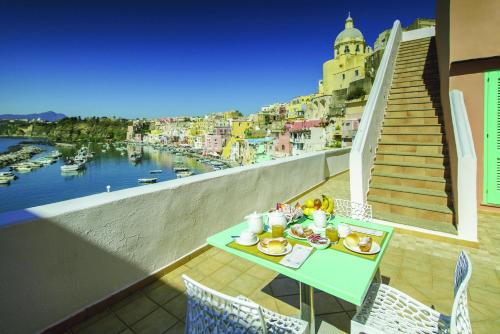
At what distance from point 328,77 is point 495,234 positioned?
45465 millimetres

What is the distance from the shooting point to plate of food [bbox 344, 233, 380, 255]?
5.25 feet

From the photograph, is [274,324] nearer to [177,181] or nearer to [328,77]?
[177,181]

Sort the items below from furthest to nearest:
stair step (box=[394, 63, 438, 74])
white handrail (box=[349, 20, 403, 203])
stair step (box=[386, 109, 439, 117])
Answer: stair step (box=[394, 63, 438, 74])
stair step (box=[386, 109, 439, 117])
white handrail (box=[349, 20, 403, 203])

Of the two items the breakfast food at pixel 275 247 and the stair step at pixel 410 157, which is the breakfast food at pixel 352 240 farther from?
the stair step at pixel 410 157

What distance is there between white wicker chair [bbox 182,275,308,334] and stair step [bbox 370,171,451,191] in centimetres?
437

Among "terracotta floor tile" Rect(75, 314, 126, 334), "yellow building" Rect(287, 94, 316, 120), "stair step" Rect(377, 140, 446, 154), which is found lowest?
"terracotta floor tile" Rect(75, 314, 126, 334)

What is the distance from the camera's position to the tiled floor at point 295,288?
81.3 inches

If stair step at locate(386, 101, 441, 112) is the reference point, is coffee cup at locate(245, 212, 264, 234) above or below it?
below

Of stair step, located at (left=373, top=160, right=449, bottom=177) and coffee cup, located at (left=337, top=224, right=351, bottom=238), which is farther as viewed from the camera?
stair step, located at (left=373, top=160, right=449, bottom=177)

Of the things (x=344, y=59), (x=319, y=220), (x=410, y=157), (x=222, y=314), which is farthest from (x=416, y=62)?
(x=344, y=59)

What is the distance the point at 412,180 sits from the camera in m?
4.63

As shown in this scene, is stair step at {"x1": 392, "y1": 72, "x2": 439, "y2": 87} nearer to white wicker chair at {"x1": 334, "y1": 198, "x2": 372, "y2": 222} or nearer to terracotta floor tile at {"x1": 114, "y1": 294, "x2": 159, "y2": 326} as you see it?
white wicker chair at {"x1": 334, "y1": 198, "x2": 372, "y2": 222}

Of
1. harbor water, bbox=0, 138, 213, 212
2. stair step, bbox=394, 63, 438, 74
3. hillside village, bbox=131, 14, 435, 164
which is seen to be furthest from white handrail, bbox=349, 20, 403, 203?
harbor water, bbox=0, 138, 213, 212

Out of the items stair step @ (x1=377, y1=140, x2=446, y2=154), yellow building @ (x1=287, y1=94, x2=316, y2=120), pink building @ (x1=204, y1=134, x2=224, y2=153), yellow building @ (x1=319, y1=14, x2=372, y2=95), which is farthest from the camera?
pink building @ (x1=204, y1=134, x2=224, y2=153)
